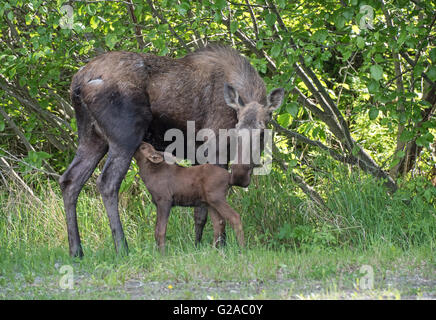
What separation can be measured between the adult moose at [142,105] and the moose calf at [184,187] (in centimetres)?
24

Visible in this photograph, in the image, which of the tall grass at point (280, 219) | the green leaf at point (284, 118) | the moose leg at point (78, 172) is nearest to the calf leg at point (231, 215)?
the tall grass at point (280, 219)

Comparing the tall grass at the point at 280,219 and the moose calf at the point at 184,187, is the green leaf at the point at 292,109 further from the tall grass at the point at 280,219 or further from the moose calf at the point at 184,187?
the tall grass at the point at 280,219

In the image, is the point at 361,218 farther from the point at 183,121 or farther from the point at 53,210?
the point at 53,210

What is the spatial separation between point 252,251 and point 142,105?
1.93 m

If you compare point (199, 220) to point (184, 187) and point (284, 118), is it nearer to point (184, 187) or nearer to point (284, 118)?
point (184, 187)

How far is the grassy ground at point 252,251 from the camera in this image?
5387 millimetres

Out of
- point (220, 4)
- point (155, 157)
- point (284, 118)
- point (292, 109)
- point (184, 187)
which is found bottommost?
point (184, 187)

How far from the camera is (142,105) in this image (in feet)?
24.1

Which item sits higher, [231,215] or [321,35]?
[321,35]

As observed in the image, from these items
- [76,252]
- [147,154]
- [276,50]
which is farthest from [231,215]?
[276,50]

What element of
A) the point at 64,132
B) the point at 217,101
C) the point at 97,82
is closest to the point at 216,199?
the point at 217,101

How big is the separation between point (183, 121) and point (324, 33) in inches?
70.7

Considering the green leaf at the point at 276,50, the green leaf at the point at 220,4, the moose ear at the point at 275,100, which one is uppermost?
the green leaf at the point at 220,4

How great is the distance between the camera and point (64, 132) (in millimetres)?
10852
